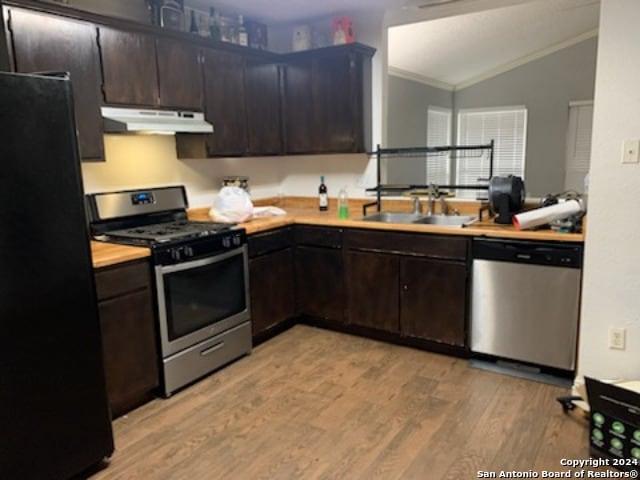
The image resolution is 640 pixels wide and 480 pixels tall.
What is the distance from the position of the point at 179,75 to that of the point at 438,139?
3.90 m

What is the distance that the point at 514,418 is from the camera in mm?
2344

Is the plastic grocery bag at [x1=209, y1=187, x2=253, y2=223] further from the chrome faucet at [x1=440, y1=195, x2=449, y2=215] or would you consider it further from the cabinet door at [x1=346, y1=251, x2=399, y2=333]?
the chrome faucet at [x1=440, y1=195, x2=449, y2=215]

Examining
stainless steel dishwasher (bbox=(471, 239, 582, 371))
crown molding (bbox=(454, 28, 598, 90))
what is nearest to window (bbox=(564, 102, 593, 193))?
crown molding (bbox=(454, 28, 598, 90))

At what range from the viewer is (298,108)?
12.4 feet

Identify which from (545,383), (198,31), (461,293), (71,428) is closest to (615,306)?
(545,383)

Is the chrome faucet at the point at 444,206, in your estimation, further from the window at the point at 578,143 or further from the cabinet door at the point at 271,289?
the window at the point at 578,143

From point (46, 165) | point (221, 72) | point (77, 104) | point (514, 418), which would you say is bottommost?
point (514, 418)

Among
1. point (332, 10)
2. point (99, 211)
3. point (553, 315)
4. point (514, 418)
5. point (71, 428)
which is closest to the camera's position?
point (71, 428)

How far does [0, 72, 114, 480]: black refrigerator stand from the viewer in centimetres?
162

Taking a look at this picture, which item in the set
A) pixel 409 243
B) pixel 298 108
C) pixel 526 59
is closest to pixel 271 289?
pixel 409 243

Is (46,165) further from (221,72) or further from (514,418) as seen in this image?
(514,418)

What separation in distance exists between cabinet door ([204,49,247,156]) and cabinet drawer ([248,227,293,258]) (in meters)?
0.67

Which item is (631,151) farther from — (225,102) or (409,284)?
(225,102)

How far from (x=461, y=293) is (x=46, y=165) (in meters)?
2.30
